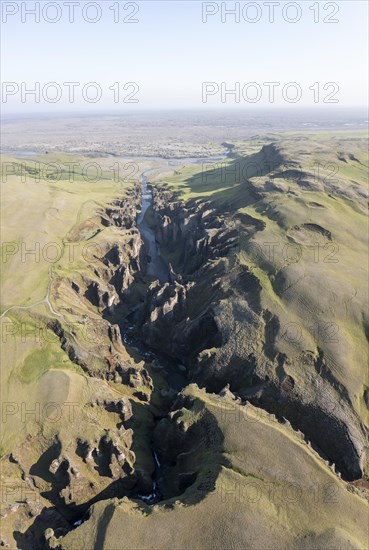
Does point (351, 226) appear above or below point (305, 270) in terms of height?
above

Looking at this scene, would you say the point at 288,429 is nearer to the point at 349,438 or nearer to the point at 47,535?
the point at 349,438

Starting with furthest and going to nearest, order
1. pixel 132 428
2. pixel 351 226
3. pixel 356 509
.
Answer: pixel 351 226
pixel 132 428
pixel 356 509

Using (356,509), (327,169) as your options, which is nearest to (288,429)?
(356,509)

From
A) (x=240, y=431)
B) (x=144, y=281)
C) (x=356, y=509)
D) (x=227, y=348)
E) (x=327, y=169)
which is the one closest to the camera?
(x=356, y=509)

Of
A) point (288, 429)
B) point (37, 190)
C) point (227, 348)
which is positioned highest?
point (37, 190)

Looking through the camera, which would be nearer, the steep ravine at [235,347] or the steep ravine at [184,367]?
the steep ravine at [184,367]

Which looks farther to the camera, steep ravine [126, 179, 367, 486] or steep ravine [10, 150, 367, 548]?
steep ravine [126, 179, 367, 486]

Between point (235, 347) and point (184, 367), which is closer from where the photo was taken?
point (235, 347)

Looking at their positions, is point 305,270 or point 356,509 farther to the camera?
point 305,270

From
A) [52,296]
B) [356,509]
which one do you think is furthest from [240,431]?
[52,296]

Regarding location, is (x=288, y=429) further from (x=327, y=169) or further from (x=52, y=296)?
(x=327, y=169)

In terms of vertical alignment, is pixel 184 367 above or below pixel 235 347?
below
